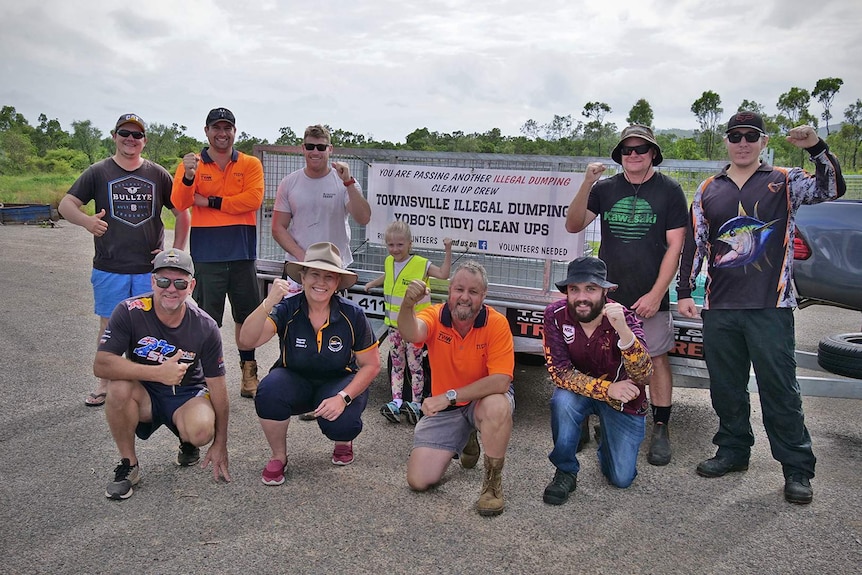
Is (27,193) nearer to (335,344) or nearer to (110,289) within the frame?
(110,289)

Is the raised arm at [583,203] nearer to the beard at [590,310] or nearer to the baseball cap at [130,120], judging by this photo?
the beard at [590,310]

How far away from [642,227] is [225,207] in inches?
119

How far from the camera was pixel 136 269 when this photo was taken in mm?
5180

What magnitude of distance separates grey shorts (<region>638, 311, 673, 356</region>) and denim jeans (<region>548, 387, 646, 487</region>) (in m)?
0.61

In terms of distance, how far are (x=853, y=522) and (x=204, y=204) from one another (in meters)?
4.62

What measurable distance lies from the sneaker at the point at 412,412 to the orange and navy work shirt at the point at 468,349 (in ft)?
3.34

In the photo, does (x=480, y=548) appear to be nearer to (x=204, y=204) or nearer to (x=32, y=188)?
(x=204, y=204)

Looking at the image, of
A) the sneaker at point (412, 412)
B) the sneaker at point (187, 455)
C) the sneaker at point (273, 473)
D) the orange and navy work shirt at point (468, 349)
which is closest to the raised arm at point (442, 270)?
the sneaker at point (412, 412)

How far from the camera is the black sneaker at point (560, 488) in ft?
12.5

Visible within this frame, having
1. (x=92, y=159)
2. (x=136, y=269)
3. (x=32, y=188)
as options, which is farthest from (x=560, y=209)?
(x=92, y=159)

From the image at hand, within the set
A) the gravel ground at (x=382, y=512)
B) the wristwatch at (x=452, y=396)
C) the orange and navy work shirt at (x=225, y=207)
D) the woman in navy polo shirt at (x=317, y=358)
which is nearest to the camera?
the gravel ground at (x=382, y=512)

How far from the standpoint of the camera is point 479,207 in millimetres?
5312

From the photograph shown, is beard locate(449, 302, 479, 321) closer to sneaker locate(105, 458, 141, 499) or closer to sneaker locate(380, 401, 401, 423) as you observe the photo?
sneaker locate(380, 401, 401, 423)

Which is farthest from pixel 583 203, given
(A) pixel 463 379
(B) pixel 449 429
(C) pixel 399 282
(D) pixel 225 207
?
(D) pixel 225 207
